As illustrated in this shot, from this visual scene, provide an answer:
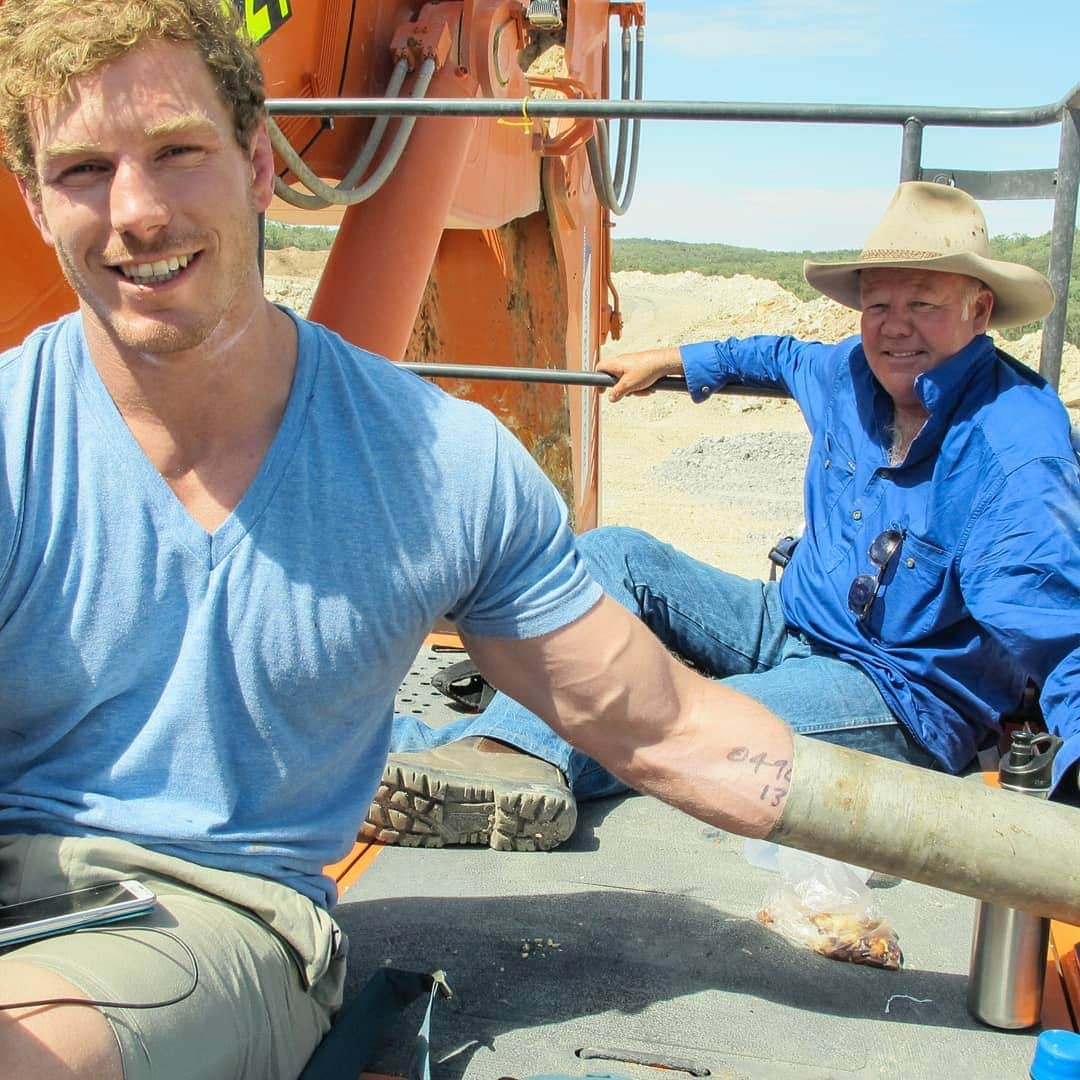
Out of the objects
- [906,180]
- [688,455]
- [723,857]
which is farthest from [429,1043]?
[688,455]

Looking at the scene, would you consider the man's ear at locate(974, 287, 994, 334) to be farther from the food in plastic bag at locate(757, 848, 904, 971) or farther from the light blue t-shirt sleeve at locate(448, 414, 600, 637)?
the light blue t-shirt sleeve at locate(448, 414, 600, 637)

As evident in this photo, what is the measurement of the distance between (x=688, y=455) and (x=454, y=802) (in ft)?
35.7

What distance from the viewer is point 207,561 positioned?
5.19 feet

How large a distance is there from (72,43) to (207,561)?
1.92 feet

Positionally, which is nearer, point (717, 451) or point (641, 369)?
point (641, 369)

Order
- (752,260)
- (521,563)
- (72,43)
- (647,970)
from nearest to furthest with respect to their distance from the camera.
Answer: (72,43)
(521,563)
(647,970)
(752,260)

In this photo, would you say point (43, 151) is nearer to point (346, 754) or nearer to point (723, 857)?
point (346, 754)

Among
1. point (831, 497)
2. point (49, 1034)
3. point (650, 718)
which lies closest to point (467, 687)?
point (831, 497)

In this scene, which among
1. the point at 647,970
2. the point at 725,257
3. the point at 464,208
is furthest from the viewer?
the point at 725,257

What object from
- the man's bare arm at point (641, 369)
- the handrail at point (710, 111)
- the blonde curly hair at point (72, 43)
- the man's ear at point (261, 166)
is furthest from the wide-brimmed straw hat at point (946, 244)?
the blonde curly hair at point (72, 43)

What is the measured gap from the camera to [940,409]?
253 centimetres

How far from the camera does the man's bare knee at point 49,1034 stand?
1266mm

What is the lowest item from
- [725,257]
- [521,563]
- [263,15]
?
[725,257]

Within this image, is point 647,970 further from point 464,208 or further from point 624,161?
point 624,161
